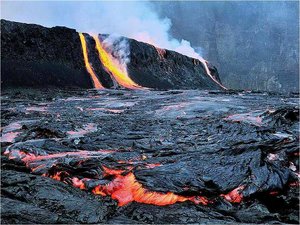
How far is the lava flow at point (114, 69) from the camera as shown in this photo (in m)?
33.1

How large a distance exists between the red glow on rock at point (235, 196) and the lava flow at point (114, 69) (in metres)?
27.8

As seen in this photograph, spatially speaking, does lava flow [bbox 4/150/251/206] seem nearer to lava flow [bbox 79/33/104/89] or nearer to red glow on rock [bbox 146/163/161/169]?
red glow on rock [bbox 146/163/161/169]

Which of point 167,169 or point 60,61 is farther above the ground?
point 60,61

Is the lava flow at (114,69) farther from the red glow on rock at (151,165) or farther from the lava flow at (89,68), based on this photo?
the red glow on rock at (151,165)

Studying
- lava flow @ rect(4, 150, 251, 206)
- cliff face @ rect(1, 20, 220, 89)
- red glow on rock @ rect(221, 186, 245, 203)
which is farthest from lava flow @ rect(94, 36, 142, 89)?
red glow on rock @ rect(221, 186, 245, 203)

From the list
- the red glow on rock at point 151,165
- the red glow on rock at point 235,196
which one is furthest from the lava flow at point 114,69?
the red glow on rock at point 235,196

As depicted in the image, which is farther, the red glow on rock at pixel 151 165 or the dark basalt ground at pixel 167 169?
the red glow on rock at pixel 151 165

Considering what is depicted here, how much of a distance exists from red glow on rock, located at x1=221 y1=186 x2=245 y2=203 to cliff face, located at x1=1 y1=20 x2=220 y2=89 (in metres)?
20.1

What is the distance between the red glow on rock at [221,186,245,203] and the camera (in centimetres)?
500

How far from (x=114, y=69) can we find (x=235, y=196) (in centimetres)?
3044

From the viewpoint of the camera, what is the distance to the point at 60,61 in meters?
28.7

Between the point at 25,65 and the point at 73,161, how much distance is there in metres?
20.9

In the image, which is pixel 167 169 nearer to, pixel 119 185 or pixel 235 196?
pixel 119 185

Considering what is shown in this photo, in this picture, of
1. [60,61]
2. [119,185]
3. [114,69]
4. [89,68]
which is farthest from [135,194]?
[114,69]
